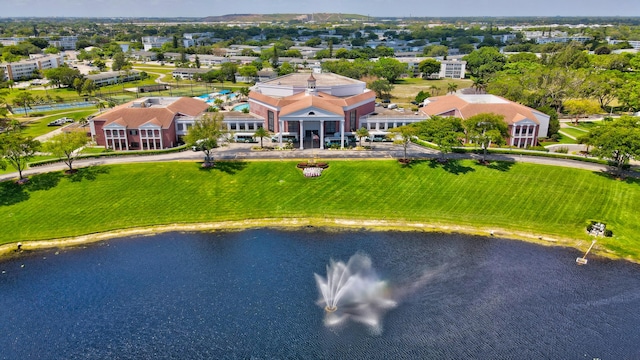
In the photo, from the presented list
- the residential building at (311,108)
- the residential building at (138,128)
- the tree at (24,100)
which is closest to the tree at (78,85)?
the tree at (24,100)

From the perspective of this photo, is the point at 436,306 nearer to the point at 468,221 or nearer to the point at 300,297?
the point at 300,297

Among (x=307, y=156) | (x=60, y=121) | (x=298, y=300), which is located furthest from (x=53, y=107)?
(x=298, y=300)

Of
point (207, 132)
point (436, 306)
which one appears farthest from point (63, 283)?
point (436, 306)

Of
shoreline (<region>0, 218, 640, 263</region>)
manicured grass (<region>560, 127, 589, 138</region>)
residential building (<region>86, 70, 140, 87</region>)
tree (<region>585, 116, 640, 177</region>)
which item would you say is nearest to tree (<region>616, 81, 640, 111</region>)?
manicured grass (<region>560, 127, 589, 138</region>)

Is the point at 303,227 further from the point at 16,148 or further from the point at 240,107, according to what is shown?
the point at 240,107

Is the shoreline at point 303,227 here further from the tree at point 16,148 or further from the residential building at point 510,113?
the residential building at point 510,113
